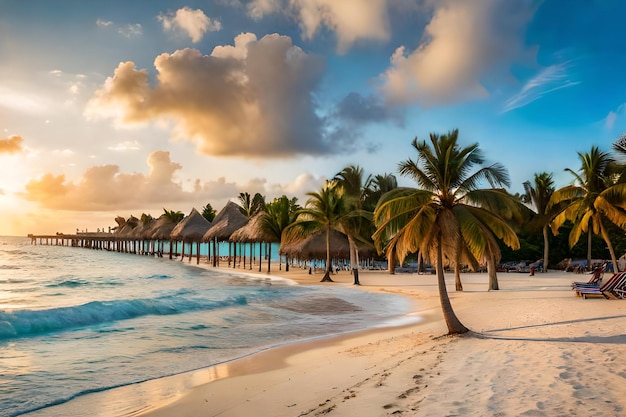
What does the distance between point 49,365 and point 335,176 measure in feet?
87.4

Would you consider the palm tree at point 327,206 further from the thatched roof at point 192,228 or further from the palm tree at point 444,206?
the thatched roof at point 192,228

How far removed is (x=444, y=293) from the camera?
934 cm

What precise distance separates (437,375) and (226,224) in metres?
34.3

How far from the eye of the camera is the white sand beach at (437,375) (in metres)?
4.82

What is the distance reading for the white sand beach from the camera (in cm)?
482

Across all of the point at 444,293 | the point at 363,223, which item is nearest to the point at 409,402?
the point at 444,293

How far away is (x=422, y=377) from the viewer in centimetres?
597

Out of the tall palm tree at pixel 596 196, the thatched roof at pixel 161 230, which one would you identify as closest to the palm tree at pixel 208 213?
the thatched roof at pixel 161 230

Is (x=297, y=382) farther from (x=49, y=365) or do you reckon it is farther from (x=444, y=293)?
(x=49, y=365)

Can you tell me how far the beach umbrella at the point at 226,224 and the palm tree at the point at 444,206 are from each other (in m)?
29.3

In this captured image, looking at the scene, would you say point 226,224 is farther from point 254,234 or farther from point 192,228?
point 192,228

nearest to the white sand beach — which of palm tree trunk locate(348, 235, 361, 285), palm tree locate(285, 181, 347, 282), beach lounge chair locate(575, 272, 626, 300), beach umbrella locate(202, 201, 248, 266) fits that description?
beach lounge chair locate(575, 272, 626, 300)

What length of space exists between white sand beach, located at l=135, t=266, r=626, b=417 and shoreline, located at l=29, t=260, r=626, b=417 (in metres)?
0.02

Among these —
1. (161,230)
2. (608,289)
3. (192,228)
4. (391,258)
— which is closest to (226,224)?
(192,228)
